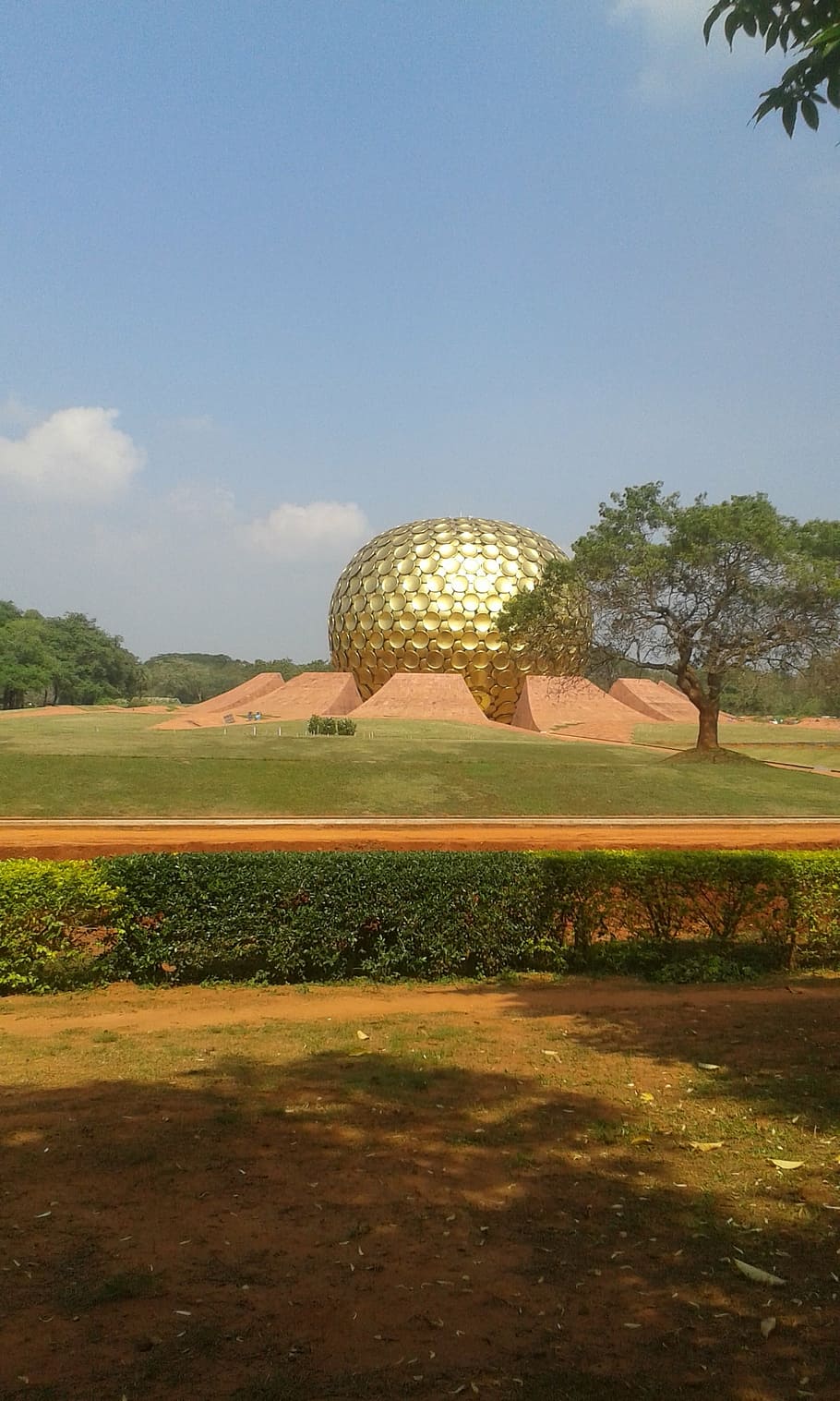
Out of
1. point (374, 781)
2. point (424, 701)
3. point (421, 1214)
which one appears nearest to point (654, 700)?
point (424, 701)

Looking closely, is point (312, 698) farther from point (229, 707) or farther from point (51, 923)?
point (51, 923)

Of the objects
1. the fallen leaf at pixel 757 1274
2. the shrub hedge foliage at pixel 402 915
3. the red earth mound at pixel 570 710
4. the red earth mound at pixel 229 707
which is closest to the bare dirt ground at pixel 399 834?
the shrub hedge foliage at pixel 402 915

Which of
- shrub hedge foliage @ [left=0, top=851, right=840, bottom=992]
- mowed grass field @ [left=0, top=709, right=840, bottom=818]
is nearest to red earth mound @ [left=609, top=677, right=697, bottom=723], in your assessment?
mowed grass field @ [left=0, top=709, right=840, bottom=818]

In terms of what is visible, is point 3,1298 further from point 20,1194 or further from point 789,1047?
point 789,1047

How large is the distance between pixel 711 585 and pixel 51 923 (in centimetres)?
2174

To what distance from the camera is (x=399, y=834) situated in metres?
15.5

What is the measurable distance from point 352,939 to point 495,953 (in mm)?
1368

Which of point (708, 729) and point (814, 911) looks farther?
point (708, 729)

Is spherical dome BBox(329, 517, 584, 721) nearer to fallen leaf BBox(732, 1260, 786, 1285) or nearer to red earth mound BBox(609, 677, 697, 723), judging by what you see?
red earth mound BBox(609, 677, 697, 723)

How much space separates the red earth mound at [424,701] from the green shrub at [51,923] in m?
28.4

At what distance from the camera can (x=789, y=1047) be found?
5.79 metres

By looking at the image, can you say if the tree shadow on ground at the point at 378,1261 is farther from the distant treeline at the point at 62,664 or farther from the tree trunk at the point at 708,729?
the distant treeline at the point at 62,664

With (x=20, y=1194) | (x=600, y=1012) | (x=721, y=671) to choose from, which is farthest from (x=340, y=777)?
(x=20, y=1194)

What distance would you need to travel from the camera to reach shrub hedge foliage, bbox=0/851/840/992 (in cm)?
791
